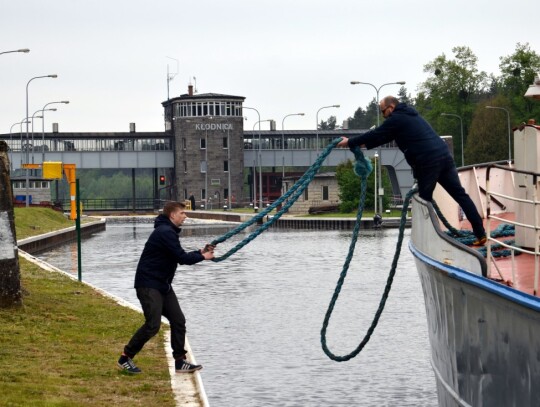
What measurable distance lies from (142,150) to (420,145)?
4770 inches

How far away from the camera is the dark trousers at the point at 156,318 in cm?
1406

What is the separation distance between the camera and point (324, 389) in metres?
16.2

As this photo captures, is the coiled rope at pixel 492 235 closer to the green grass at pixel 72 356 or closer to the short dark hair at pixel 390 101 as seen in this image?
the short dark hair at pixel 390 101

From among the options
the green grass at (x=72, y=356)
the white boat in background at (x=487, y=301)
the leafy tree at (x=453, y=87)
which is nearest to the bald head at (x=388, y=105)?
the white boat in background at (x=487, y=301)

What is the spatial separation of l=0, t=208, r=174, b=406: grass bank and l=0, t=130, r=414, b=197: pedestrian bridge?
106911 mm

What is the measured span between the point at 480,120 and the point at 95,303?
8065 centimetres

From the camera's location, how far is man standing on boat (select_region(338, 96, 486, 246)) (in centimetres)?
1274

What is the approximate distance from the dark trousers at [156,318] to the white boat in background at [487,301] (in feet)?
9.58

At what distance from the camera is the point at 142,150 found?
13288 cm

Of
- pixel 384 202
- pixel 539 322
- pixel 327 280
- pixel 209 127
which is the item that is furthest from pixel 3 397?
pixel 209 127

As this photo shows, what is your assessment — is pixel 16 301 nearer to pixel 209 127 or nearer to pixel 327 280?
pixel 327 280

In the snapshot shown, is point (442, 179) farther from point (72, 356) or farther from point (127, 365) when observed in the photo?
point (72, 356)

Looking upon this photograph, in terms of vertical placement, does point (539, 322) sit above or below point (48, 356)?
above

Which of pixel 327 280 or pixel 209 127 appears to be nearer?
pixel 327 280
